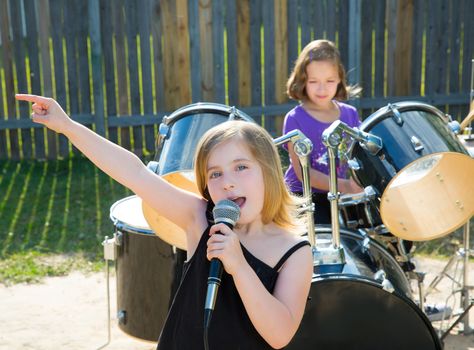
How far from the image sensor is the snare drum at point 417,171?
3072 millimetres

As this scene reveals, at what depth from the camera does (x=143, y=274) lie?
3.76 metres

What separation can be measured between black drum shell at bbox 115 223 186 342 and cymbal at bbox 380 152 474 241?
1087mm

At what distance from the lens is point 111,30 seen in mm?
7402

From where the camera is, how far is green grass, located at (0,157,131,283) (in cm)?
532

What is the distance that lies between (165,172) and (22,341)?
5.63ft

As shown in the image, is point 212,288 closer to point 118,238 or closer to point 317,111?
point 118,238

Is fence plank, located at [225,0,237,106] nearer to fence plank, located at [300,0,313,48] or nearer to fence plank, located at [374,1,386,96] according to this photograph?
fence plank, located at [300,0,313,48]

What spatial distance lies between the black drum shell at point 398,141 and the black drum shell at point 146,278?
3.47 feet

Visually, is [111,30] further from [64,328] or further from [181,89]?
[64,328]

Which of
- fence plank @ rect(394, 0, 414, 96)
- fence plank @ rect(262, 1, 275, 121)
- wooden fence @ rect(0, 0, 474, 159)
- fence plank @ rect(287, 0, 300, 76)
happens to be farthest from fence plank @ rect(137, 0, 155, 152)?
fence plank @ rect(394, 0, 414, 96)

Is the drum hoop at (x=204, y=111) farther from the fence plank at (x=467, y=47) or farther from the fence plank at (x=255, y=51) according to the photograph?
the fence plank at (x=467, y=47)

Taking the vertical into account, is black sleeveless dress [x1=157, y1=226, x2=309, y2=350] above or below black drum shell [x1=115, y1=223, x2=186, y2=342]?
above

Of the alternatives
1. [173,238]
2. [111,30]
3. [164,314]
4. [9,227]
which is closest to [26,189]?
[9,227]

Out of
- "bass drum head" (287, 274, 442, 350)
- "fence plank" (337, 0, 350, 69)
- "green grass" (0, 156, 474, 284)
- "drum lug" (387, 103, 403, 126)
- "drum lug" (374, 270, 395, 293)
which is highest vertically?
"fence plank" (337, 0, 350, 69)
